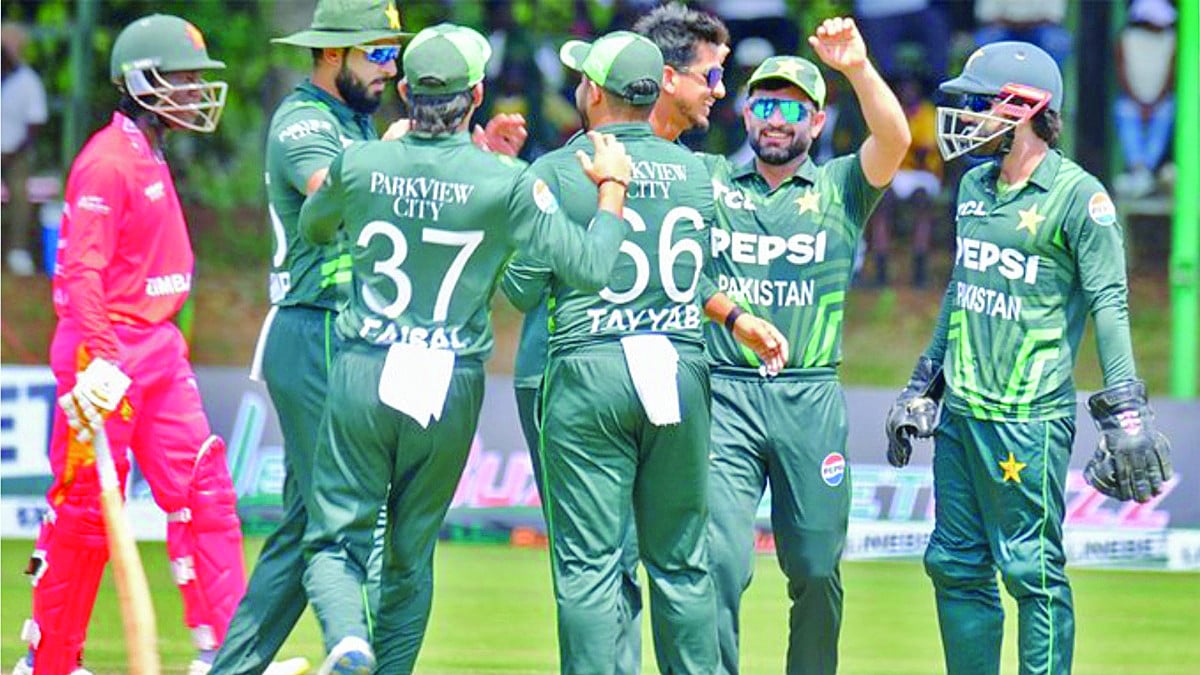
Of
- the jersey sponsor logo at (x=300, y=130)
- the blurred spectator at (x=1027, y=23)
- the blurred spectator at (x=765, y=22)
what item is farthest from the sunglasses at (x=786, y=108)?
the blurred spectator at (x=765, y=22)

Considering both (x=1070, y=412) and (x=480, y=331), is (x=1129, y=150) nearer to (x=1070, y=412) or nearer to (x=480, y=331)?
(x=1070, y=412)

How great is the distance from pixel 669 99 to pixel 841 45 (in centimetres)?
75

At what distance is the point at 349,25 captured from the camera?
8.57 m

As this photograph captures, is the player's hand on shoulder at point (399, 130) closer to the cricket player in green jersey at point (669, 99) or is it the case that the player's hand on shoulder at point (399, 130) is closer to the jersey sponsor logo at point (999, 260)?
the cricket player in green jersey at point (669, 99)

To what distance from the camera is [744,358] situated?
8.58 m

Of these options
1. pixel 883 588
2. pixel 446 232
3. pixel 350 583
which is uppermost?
pixel 446 232

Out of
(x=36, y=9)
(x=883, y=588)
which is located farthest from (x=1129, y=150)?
(x=36, y=9)

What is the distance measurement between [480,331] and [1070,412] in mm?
2242

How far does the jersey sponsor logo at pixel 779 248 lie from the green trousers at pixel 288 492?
154 cm

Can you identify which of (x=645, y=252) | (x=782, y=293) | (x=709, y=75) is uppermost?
(x=709, y=75)

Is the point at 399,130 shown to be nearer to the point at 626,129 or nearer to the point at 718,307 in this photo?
the point at 626,129

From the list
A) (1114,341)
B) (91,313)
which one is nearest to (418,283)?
(91,313)

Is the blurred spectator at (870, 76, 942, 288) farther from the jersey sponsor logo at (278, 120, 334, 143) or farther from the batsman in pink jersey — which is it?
the jersey sponsor logo at (278, 120, 334, 143)

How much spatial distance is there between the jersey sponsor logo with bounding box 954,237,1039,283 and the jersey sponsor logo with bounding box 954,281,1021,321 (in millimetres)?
73
